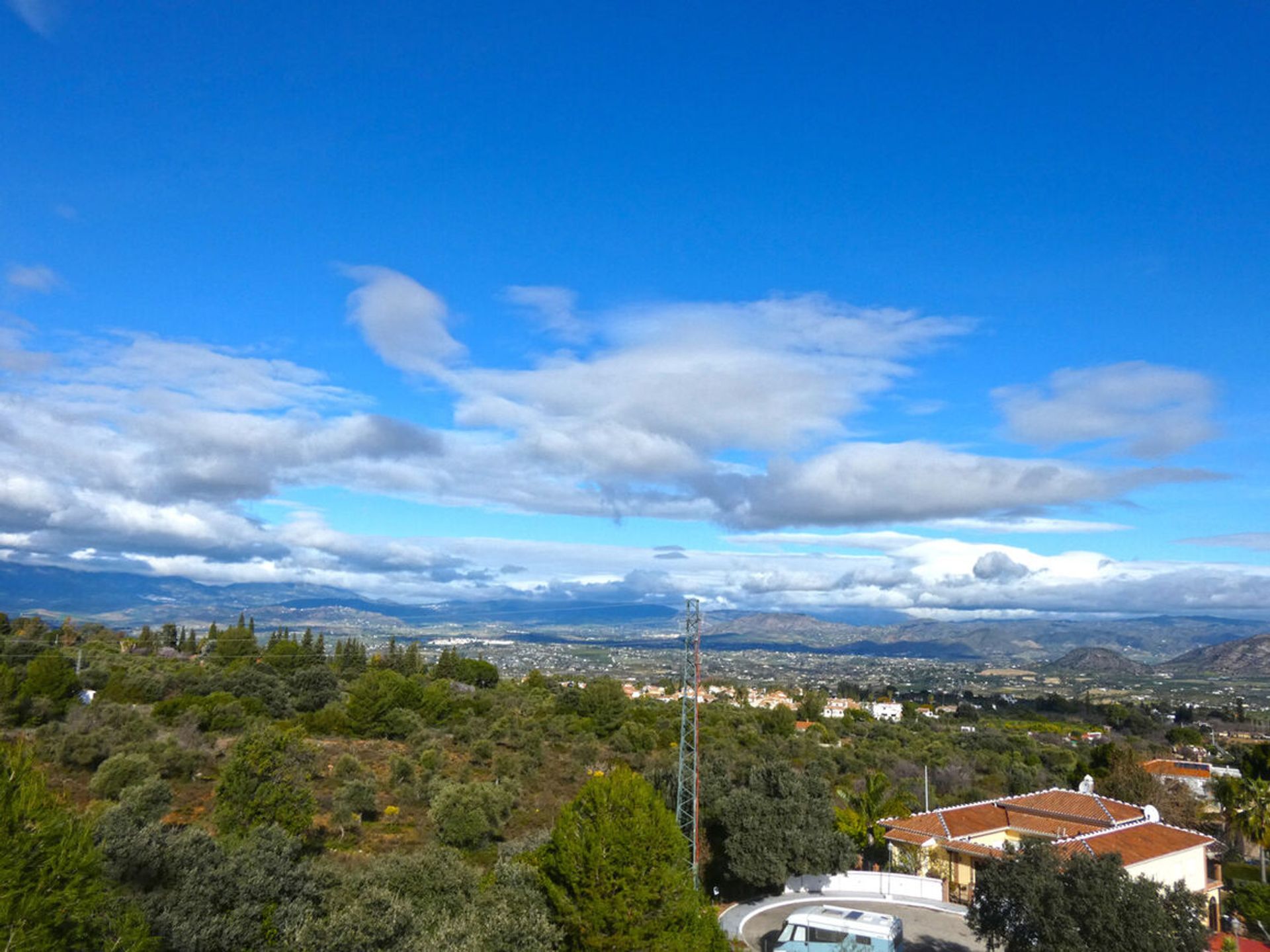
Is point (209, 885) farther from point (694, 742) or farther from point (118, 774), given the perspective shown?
point (118, 774)

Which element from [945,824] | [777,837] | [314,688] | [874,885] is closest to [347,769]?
[314,688]

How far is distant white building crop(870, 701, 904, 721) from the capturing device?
81.4m

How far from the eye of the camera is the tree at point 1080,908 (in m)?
13.9

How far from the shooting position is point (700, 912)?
Result: 55.8 feet

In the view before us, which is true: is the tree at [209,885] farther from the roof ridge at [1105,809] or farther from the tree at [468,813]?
the roof ridge at [1105,809]

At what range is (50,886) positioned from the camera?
396 inches

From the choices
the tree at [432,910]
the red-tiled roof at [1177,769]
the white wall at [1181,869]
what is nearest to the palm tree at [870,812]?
the white wall at [1181,869]

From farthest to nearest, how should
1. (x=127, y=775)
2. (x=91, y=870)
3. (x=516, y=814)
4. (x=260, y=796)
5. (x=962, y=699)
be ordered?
(x=962, y=699) < (x=516, y=814) < (x=127, y=775) < (x=260, y=796) < (x=91, y=870)

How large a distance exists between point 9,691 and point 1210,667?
227949 millimetres

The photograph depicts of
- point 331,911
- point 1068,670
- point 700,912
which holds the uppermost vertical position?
point 331,911

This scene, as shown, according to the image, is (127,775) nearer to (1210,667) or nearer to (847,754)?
(847,754)

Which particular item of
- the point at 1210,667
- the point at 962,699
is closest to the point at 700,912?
the point at 962,699

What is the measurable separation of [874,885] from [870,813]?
6.40m

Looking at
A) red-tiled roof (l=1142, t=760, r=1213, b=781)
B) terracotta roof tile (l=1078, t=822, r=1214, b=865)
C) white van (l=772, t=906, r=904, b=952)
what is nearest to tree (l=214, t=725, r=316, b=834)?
white van (l=772, t=906, r=904, b=952)
